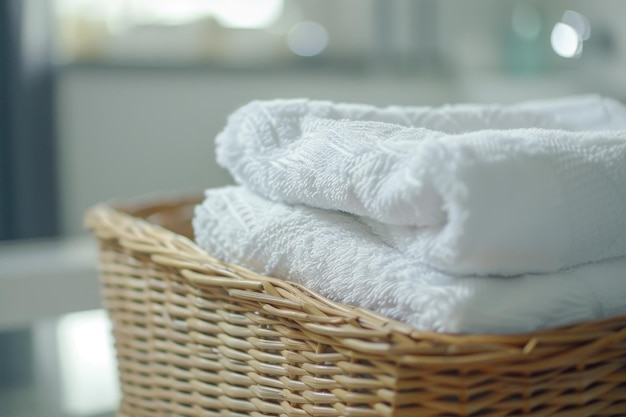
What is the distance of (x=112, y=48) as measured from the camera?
1871mm

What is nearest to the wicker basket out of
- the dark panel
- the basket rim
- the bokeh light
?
the basket rim

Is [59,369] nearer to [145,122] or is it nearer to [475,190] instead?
[475,190]

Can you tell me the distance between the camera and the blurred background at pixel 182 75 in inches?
66.5

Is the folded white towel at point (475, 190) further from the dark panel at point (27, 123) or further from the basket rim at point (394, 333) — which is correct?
the dark panel at point (27, 123)

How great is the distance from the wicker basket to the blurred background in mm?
872

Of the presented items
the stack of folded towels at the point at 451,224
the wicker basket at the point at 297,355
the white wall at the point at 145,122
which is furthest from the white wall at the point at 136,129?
the stack of folded towels at the point at 451,224

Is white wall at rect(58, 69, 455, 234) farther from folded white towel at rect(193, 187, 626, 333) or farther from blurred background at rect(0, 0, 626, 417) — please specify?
folded white towel at rect(193, 187, 626, 333)

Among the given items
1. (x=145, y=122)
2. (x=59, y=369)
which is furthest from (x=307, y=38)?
(x=59, y=369)

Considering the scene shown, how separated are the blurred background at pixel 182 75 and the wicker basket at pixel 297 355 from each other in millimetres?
872

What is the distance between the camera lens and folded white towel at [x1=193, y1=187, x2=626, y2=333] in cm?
40

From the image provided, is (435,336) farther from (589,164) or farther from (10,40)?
(10,40)

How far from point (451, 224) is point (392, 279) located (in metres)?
0.06

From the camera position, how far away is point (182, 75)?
6.22 feet

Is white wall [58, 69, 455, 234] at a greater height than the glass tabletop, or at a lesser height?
greater
